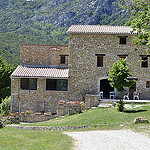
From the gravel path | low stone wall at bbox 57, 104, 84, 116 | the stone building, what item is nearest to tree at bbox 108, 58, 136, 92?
low stone wall at bbox 57, 104, 84, 116

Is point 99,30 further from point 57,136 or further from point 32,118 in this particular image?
point 57,136

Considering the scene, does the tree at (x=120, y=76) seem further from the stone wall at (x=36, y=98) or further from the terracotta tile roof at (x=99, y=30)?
the stone wall at (x=36, y=98)


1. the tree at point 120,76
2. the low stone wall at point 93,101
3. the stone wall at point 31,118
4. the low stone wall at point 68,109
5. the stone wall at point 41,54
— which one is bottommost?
the stone wall at point 31,118

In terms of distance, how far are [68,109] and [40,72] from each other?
5.89 m

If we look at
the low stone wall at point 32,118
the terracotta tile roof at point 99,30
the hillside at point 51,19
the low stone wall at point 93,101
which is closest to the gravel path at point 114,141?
the low stone wall at point 93,101

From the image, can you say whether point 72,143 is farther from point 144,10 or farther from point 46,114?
point 46,114

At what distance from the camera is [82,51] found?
27953 millimetres

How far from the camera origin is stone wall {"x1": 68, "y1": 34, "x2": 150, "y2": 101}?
27.9m

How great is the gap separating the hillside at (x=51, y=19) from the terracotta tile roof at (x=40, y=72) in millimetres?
45265

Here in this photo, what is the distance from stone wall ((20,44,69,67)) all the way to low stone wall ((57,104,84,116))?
755 cm

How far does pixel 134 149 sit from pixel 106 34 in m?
18.9

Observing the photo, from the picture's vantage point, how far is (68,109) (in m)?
24.5

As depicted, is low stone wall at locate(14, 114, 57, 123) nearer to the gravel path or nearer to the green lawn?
the green lawn

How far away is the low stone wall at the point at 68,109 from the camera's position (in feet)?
80.2
